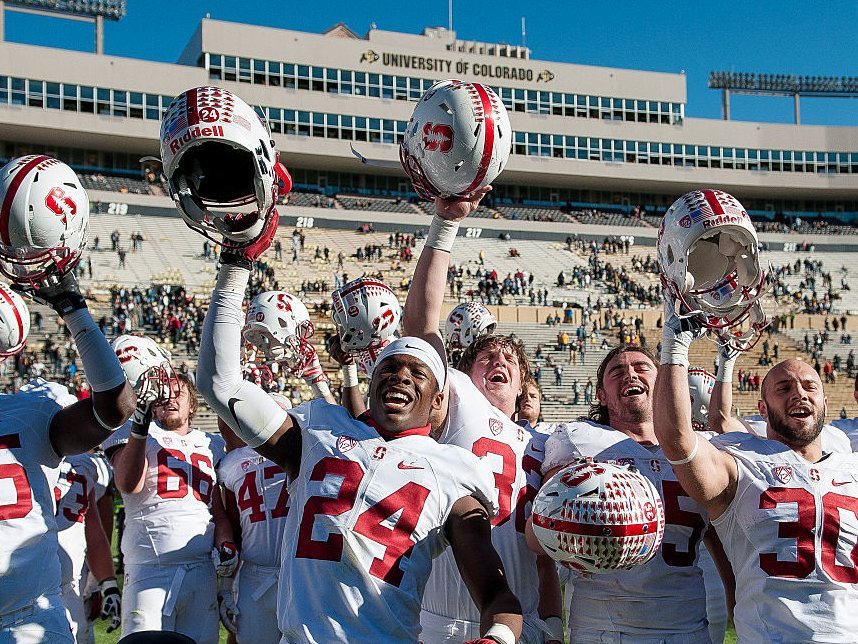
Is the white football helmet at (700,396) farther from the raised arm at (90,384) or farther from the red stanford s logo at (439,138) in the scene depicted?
the raised arm at (90,384)

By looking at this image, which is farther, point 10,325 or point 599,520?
point 10,325

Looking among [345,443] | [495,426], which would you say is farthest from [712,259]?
[345,443]

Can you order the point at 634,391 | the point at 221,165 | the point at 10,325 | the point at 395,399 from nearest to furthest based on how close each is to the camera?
1. the point at 221,165
2. the point at 395,399
3. the point at 634,391
4. the point at 10,325

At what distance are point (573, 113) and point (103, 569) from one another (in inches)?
1807

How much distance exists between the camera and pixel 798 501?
350 centimetres

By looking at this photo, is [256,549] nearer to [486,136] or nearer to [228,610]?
[228,610]

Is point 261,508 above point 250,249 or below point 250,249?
below

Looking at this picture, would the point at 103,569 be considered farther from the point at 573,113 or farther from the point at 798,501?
the point at 573,113

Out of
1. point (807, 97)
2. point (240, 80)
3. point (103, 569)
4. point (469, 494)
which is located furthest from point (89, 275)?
point (807, 97)

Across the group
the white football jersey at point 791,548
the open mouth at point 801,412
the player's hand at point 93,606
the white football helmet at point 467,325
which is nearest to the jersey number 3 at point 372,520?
the white football jersey at point 791,548

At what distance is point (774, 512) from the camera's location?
346 cm

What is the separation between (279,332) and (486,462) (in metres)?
2.30

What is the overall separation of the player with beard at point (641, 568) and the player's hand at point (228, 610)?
1.98 m

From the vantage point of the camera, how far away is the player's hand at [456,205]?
3846 mm
